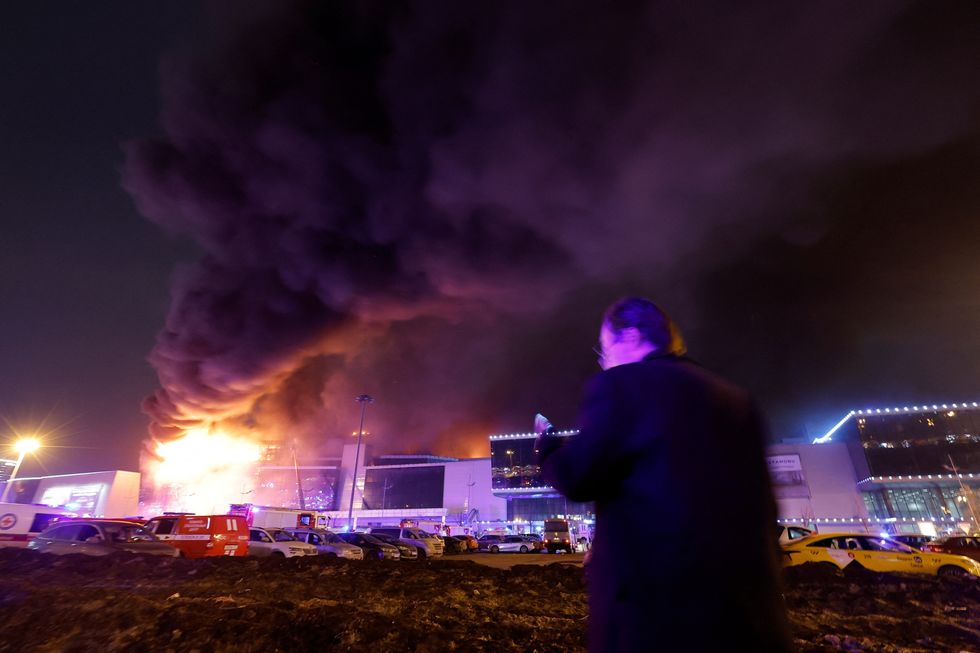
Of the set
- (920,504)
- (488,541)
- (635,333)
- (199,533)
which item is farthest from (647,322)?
(920,504)

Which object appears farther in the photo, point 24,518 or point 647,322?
point 24,518

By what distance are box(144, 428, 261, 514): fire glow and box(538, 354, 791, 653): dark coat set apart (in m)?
40.8

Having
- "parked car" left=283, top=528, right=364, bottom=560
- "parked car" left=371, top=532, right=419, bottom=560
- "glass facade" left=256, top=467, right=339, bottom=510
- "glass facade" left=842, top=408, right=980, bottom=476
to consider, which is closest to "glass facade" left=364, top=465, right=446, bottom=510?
"glass facade" left=256, top=467, right=339, bottom=510

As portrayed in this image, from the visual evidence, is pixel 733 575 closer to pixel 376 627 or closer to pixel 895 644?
pixel 376 627

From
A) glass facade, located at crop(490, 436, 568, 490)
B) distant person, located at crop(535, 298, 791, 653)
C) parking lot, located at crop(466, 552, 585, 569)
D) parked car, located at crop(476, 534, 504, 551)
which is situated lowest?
parking lot, located at crop(466, 552, 585, 569)

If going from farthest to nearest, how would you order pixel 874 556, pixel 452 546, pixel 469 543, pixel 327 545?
pixel 469 543 < pixel 452 546 < pixel 327 545 < pixel 874 556

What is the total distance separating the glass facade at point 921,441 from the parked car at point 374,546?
56.6 meters

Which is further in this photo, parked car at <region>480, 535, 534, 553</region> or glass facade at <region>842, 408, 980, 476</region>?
glass facade at <region>842, 408, 980, 476</region>

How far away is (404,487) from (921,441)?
229ft

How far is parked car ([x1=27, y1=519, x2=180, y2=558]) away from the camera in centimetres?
1369

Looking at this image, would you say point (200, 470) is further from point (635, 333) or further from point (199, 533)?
point (635, 333)

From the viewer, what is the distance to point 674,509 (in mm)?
1292

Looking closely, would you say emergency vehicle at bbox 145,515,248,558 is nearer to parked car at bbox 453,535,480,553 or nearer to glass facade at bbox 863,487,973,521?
parked car at bbox 453,535,480,553

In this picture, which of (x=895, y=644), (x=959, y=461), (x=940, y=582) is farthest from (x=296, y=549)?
(x=959, y=461)
